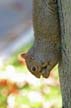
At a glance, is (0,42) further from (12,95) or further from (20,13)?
(12,95)

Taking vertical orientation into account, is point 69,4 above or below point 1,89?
above

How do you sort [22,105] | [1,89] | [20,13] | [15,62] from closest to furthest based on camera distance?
[22,105] → [1,89] → [15,62] → [20,13]

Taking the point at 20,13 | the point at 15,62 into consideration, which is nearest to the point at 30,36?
the point at 15,62
